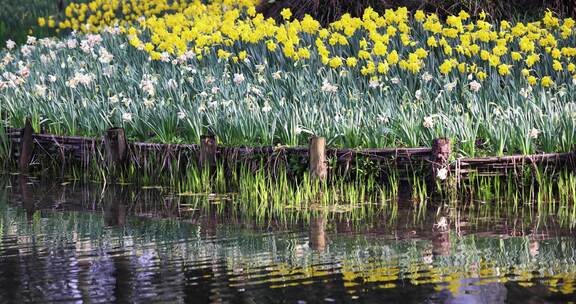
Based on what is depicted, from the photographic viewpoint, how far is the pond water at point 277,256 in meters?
5.86

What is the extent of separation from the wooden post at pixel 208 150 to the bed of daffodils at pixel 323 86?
1.26 ft

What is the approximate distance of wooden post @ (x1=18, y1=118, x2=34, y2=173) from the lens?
11.2 metres

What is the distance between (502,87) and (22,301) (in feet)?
23.2

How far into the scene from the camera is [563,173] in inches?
352

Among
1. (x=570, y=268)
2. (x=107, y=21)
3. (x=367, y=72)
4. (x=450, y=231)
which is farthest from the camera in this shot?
(x=107, y=21)

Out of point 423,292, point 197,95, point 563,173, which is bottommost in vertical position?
point 423,292

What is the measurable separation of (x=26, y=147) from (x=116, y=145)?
134 centimetres

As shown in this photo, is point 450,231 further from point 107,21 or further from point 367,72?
point 107,21

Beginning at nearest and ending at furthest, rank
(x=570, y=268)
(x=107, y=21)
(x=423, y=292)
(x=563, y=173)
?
(x=423, y=292) → (x=570, y=268) → (x=563, y=173) → (x=107, y=21)

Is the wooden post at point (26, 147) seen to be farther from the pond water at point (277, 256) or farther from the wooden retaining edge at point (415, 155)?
the pond water at point (277, 256)

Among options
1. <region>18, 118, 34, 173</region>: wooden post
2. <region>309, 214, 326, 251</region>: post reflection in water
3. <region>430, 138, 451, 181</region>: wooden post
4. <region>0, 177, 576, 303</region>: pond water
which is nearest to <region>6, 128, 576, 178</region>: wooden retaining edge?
<region>430, 138, 451, 181</region>: wooden post

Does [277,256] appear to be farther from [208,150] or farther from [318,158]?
[208,150]

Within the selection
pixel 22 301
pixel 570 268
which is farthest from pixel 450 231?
pixel 22 301

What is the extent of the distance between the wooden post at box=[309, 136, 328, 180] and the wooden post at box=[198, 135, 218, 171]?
0.96m
